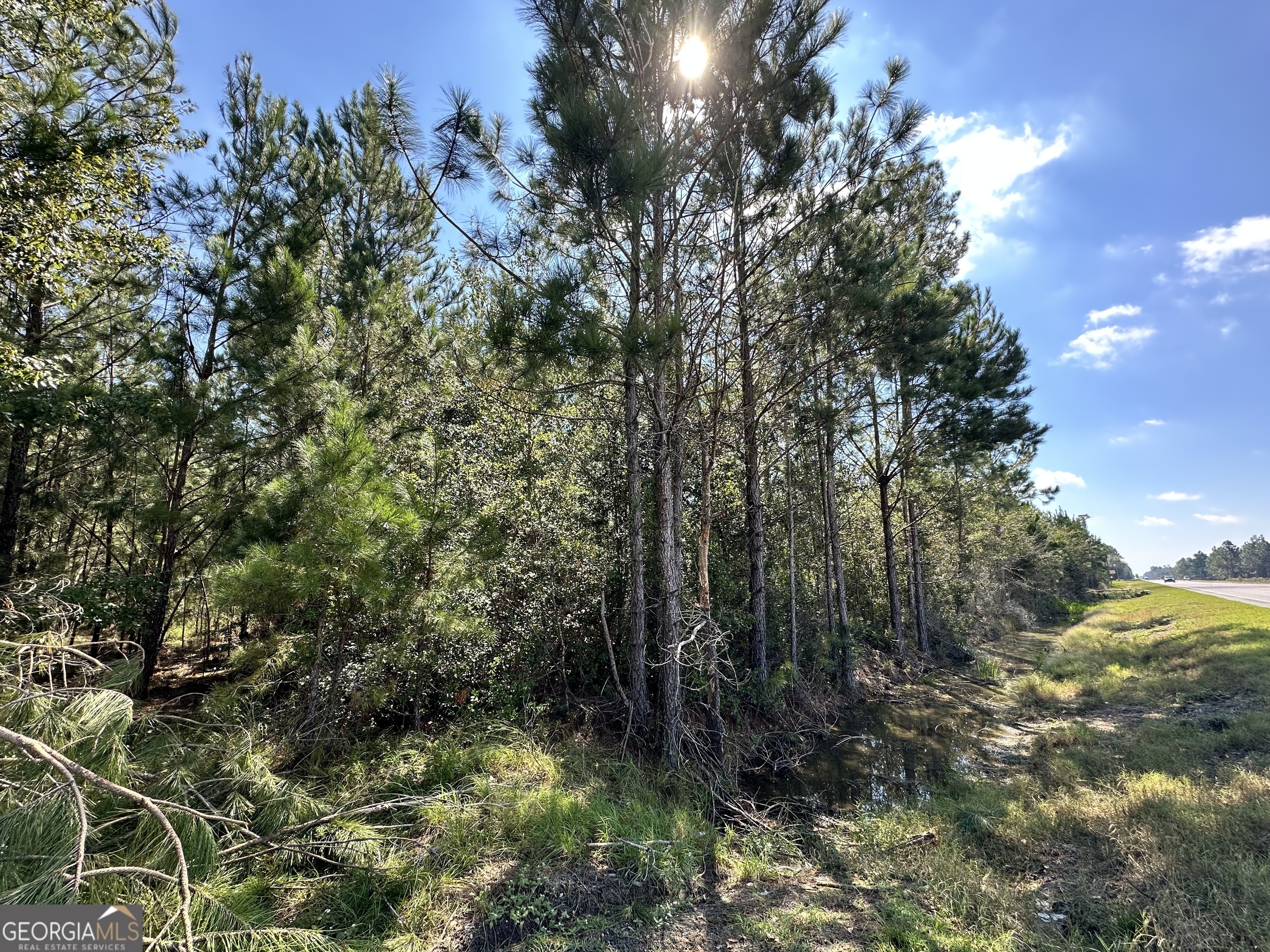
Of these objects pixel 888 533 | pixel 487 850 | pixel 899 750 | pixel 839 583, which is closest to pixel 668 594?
pixel 487 850

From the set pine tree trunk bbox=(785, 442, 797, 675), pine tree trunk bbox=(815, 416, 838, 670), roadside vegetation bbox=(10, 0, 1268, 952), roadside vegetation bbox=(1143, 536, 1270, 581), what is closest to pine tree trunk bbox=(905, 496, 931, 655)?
pine tree trunk bbox=(815, 416, 838, 670)

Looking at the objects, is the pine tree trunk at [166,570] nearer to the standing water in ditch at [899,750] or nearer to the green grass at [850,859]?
the green grass at [850,859]

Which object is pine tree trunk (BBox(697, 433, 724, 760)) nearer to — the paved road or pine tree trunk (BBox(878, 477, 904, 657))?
pine tree trunk (BBox(878, 477, 904, 657))

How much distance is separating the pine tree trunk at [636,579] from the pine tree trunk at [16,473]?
7.13 metres

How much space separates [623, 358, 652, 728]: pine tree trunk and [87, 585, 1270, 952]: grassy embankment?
2.49ft

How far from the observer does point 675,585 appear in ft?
17.8

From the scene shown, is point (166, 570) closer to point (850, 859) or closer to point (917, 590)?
point (850, 859)

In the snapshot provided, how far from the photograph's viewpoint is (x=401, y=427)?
7.22 metres

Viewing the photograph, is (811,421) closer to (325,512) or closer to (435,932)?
(325,512)

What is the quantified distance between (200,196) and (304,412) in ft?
10.8

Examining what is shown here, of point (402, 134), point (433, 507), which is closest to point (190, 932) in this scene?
point (433, 507)

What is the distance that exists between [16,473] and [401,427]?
14.9 ft

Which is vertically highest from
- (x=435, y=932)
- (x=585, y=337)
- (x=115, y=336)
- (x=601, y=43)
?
(x=601, y=43)

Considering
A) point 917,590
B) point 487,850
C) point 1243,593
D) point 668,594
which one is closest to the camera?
point 487,850
